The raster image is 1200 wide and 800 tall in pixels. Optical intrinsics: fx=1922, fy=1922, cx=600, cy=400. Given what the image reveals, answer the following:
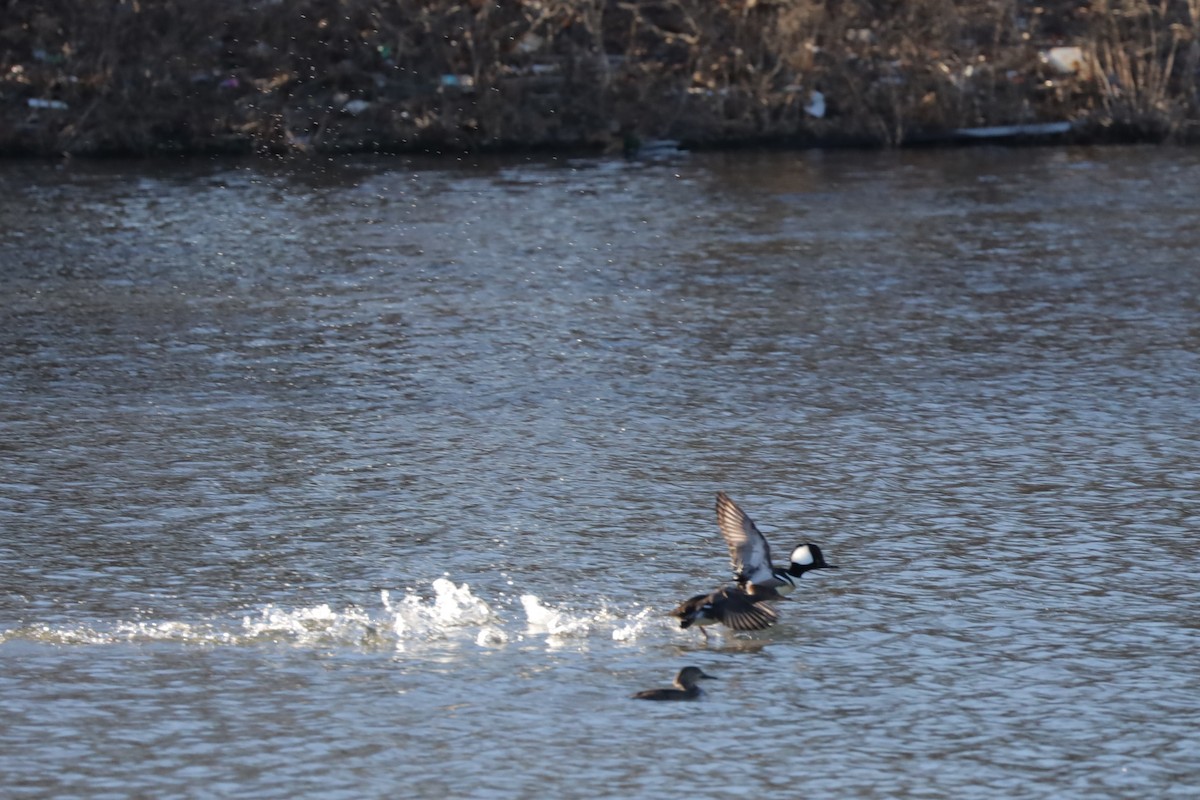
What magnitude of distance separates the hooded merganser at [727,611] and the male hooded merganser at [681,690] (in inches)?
14.9

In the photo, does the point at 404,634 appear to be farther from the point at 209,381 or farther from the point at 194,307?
the point at 194,307

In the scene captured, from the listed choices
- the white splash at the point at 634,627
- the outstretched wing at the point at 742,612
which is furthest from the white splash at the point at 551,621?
the outstretched wing at the point at 742,612

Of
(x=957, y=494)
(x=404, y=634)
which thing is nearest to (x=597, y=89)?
(x=957, y=494)

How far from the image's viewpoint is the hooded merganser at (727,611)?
6914 mm

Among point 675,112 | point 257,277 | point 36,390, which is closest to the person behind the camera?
point 36,390

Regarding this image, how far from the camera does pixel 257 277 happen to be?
1599cm

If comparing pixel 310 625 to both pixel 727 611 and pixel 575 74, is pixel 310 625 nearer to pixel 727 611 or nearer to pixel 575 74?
pixel 727 611

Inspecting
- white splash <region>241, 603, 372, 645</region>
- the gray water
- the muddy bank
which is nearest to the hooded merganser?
the gray water

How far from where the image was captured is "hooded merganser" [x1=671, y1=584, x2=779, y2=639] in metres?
6.91

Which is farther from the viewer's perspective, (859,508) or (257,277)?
(257,277)

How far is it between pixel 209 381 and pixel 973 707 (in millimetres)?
6697

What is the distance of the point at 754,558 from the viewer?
24.0 feet

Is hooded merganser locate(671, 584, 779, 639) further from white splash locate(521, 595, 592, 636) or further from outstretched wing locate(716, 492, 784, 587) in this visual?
white splash locate(521, 595, 592, 636)

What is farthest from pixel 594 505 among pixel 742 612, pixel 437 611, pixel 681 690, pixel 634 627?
pixel 681 690
